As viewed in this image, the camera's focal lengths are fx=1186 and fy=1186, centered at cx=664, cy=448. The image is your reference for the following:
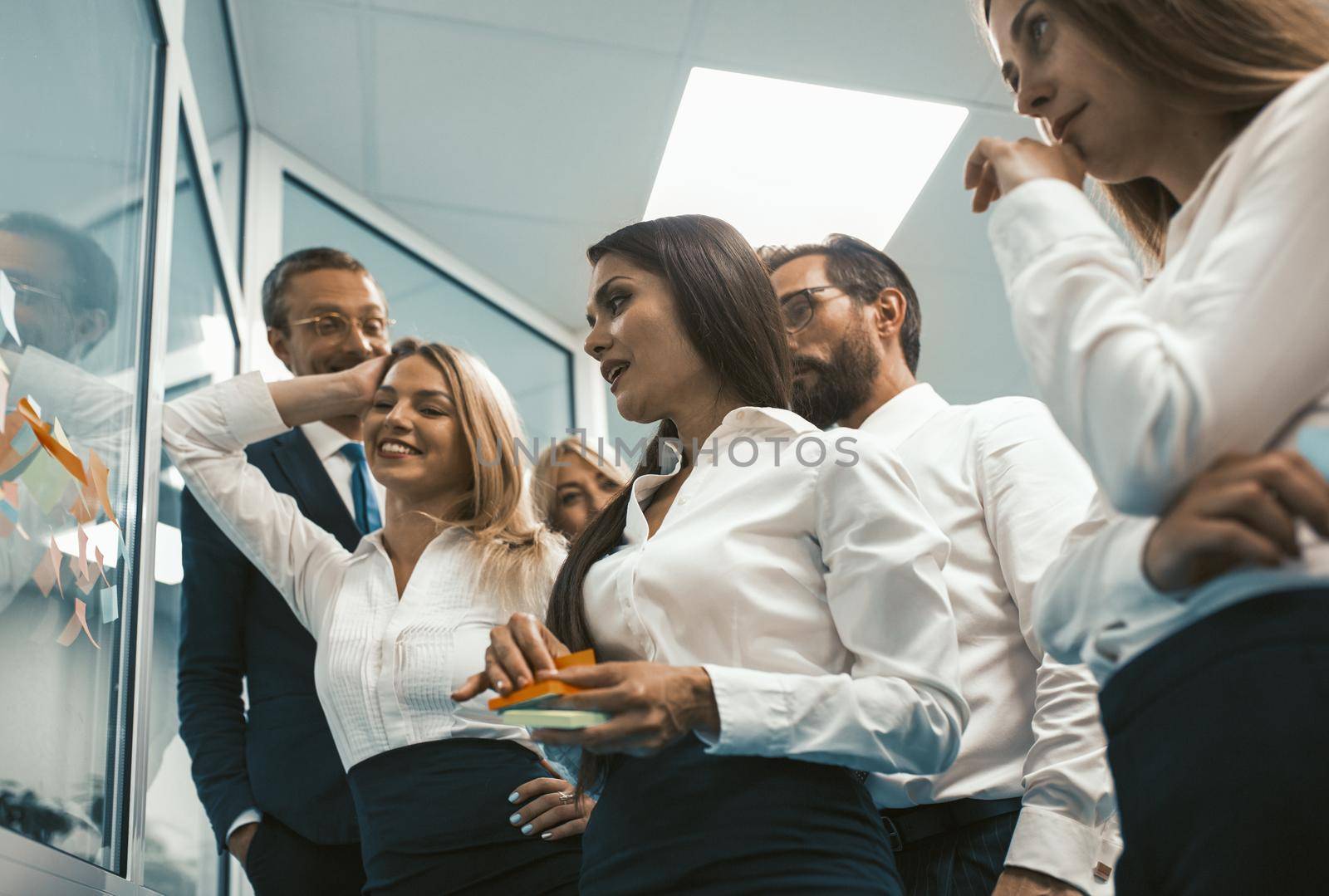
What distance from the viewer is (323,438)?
7.68 ft

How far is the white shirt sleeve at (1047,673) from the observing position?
50.5 inches

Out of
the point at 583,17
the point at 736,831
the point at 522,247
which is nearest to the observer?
the point at 736,831

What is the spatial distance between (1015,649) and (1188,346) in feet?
2.76

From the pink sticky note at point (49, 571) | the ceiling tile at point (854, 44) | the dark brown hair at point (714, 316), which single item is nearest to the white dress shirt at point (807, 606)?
the dark brown hair at point (714, 316)

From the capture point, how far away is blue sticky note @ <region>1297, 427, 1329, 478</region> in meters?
0.70

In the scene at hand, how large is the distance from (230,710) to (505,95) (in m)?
2.10

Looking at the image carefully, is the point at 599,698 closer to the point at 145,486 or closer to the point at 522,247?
the point at 145,486

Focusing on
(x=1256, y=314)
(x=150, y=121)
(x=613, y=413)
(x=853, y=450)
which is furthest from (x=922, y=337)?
(x=1256, y=314)

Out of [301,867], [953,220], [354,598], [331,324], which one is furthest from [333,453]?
[953,220]

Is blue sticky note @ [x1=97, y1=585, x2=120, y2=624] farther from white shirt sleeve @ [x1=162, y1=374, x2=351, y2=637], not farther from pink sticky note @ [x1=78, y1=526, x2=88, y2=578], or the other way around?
white shirt sleeve @ [x1=162, y1=374, x2=351, y2=637]

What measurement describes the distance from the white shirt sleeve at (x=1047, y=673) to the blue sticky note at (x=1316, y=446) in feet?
1.46

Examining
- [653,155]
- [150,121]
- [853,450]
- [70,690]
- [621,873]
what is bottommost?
[621,873]

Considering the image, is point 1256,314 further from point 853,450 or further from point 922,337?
point 922,337

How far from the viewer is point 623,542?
1.43 metres
